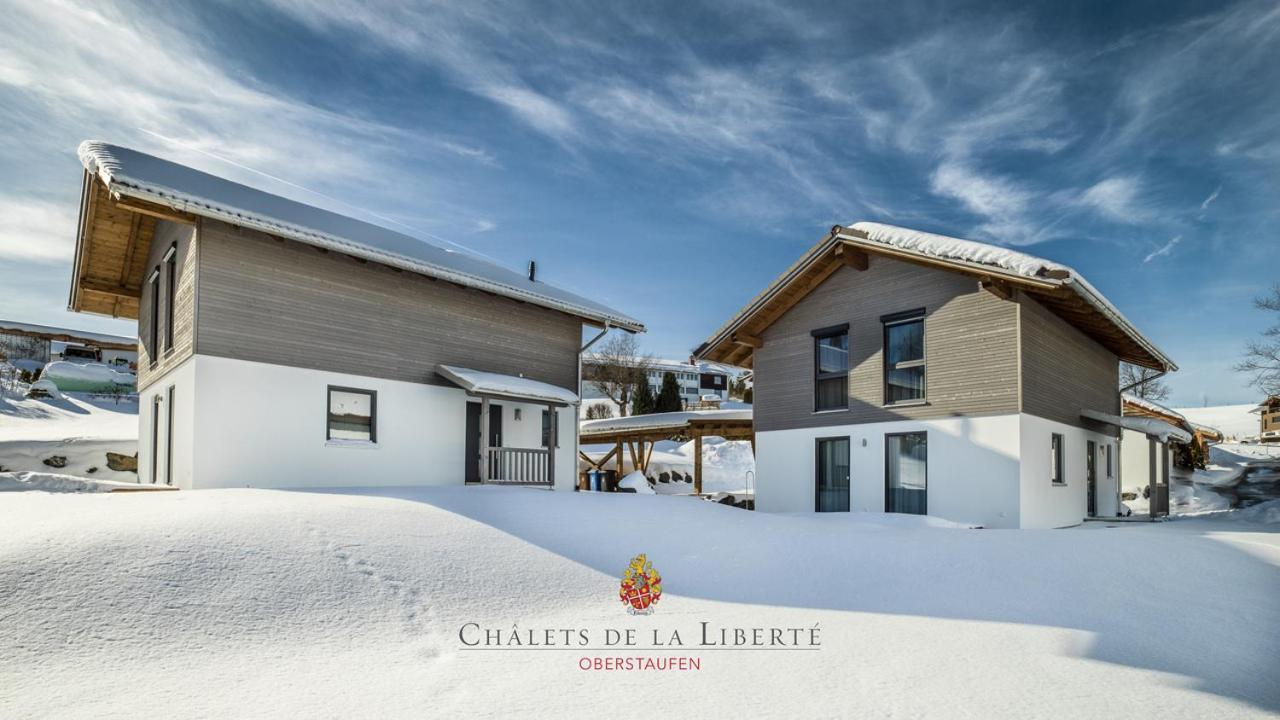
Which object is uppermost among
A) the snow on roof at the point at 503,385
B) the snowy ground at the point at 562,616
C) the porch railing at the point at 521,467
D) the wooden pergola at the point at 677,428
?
the snow on roof at the point at 503,385

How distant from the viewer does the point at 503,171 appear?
580 inches

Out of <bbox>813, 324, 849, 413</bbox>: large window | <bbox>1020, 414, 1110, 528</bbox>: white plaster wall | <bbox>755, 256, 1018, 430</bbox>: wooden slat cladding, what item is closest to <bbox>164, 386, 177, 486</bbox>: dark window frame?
<bbox>755, 256, 1018, 430</bbox>: wooden slat cladding

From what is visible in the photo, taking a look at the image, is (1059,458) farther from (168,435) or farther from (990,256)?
Answer: (168,435)

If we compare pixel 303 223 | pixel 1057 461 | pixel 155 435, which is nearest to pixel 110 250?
pixel 155 435

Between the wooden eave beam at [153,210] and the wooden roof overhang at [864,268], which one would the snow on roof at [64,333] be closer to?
the wooden eave beam at [153,210]

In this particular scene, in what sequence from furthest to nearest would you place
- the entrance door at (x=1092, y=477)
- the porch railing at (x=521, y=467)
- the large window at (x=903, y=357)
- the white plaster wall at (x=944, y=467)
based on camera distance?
the entrance door at (x=1092, y=477)
the porch railing at (x=521, y=467)
the large window at (x=903, y=357)
the white plaster wall at (x=944, y=467)

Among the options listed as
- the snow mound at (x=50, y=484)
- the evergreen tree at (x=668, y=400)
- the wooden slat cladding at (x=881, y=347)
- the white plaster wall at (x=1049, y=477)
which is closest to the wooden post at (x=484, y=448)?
the snow mound at (x=50, y=484)

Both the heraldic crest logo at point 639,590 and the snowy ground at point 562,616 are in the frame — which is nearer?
the snowy ground at point 562,616

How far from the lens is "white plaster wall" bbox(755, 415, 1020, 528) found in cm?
1277

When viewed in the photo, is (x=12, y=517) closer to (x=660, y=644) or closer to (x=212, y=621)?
(x=212, y=621)

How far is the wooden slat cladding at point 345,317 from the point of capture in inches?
491

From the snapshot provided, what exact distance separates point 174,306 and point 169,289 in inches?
32.1

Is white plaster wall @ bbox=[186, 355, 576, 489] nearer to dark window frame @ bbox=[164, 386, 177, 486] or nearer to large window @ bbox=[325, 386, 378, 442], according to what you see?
large window @ bbox=[325, 386, 378, 442]

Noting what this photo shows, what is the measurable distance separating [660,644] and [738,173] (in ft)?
42.7
